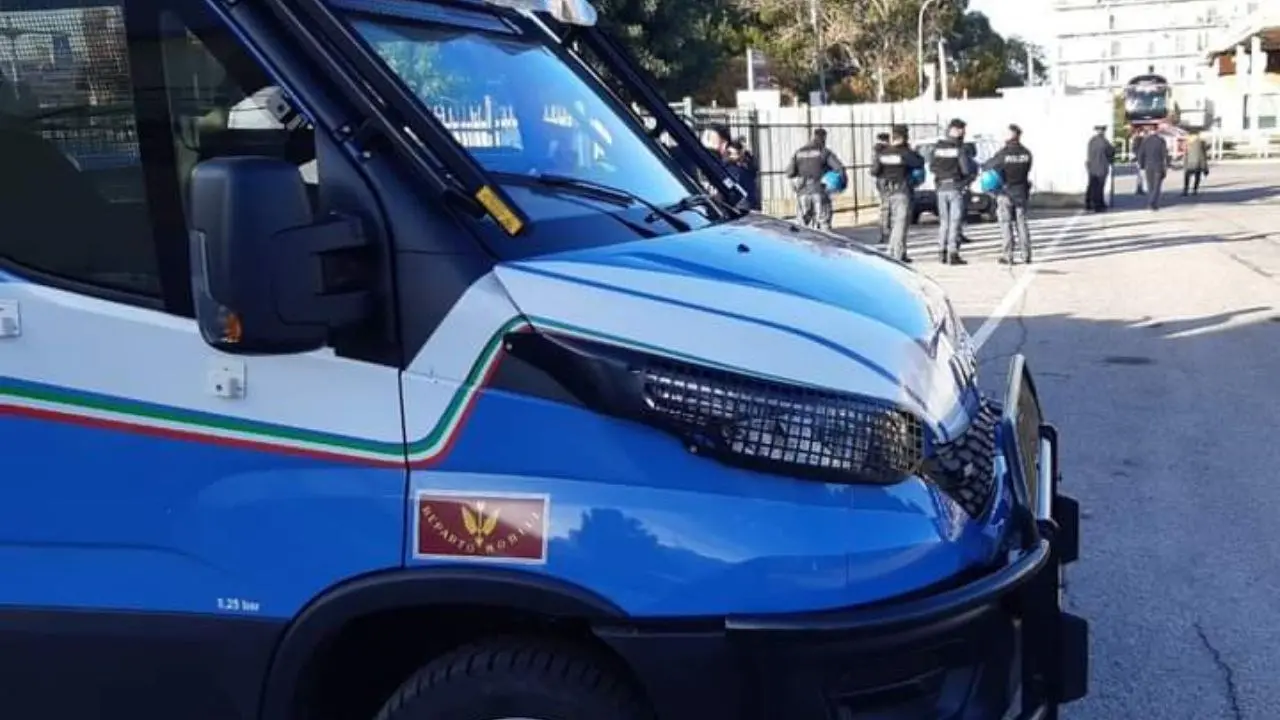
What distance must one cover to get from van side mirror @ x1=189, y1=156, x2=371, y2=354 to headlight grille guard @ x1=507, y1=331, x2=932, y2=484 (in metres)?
0.38

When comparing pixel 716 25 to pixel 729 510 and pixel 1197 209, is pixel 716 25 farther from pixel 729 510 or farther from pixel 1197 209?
pixel 729 510

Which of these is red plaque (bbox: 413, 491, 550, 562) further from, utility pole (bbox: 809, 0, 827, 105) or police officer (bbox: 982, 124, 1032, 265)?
utility pole (bbox: 809, 0, 827, 105)

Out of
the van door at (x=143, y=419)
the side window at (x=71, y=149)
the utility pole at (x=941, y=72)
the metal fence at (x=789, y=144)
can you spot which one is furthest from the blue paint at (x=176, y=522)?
the utility pole at (x=941, y=72)

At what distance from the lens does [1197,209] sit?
28203mm

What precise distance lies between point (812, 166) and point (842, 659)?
1631 centimetres

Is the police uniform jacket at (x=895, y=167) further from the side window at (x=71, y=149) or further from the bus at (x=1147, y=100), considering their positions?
the bus at (x=1147, y=100)

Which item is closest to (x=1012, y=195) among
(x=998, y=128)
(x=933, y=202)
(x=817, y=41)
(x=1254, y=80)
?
(x=933, y=202)

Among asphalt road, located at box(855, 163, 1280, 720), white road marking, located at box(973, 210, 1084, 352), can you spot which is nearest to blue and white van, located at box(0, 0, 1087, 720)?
asphalt road, located at box(855, 163, 1280, 720)

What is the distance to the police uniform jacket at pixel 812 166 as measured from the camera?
1839cm

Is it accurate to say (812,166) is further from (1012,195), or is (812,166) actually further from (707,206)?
(707,206)

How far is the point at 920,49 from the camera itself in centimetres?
5850

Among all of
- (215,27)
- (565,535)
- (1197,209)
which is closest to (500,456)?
(565,535)

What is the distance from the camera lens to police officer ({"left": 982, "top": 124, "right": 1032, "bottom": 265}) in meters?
17.6

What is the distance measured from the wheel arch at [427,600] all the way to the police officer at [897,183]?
50.5 feet
